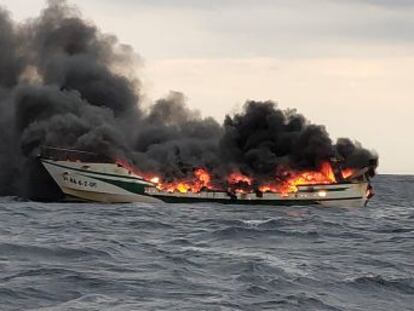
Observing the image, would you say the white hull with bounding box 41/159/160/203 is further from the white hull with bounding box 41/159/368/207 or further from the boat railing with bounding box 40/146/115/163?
the boat railing with bounding box 40/146/115/163

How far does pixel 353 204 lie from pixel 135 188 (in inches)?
964

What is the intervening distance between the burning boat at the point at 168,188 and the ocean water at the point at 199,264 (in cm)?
1946

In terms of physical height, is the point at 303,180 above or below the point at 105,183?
above

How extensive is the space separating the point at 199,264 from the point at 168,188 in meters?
48.7

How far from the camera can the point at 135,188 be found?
7162cm

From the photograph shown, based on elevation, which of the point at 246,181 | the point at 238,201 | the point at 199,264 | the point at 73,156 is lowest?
the point at 199,264

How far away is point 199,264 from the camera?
30.0 m

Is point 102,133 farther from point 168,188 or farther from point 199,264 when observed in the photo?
point 199,264

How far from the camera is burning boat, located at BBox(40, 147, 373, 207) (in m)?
71.4

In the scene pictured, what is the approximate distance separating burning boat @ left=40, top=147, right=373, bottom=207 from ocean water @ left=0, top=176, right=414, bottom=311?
19.5 meters

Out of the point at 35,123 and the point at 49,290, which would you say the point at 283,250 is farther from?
the point at 35,123

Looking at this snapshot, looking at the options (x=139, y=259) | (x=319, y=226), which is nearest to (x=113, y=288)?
Answer: (x=139, y=259)

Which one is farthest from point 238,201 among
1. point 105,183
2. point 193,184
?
point 105,183

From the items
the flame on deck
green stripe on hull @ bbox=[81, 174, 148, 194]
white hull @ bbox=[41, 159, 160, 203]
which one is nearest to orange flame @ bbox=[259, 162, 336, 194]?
the flame on deck
